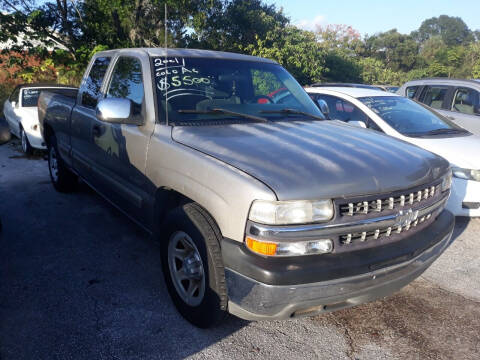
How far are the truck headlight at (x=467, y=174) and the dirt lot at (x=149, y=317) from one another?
0.84 meters

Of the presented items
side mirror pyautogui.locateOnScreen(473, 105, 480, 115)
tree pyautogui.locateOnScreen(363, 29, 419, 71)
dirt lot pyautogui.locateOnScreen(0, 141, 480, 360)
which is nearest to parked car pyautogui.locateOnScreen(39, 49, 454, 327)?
dirt lot pyautogui.locateOnScreen(0, 141, 480, 360)

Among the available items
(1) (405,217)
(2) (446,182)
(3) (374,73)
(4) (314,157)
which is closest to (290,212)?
(4) (314,157)

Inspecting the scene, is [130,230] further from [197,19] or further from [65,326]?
[197,19]

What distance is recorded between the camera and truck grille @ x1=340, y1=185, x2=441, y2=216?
220cm

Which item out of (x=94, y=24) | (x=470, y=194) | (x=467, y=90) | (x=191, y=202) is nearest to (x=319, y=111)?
(x=191, y=202)

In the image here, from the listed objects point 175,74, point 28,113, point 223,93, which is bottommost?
point 28,113

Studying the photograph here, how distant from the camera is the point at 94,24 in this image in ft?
42.7

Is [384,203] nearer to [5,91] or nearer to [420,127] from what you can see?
[420,127]

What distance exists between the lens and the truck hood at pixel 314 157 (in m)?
2.18

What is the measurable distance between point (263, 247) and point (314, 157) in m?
0.69

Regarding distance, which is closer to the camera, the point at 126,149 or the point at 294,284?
the point at 294,284

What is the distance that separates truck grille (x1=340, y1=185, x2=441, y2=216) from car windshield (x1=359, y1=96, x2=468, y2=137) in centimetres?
281

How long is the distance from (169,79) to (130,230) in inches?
75.8

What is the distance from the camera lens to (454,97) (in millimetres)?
7344
